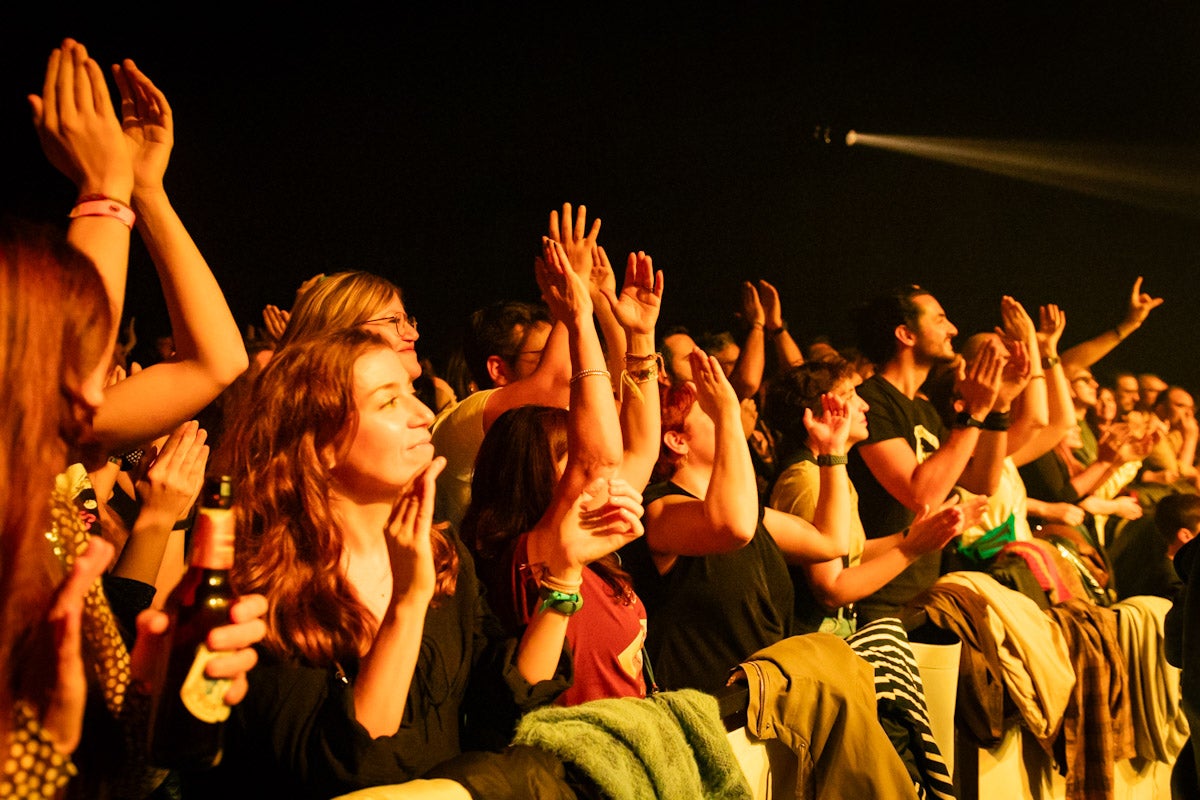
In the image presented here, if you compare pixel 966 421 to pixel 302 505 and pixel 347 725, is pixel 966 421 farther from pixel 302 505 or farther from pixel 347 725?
pixel 347 725

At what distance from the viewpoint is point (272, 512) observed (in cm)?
168

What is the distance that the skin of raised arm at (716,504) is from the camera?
2379 mm

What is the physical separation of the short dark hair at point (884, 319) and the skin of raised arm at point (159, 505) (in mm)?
2868

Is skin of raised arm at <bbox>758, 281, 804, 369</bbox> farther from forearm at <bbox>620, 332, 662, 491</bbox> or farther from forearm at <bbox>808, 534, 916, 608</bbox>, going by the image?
forearm at <bbox>620, 332, 662, 491</bbox>

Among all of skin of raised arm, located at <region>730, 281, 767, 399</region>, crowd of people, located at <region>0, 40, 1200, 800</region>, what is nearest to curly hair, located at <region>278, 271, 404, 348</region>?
crowd of people, located at <region>0, 40, 1200, 800</region>

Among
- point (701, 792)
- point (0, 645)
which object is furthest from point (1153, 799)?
point (0, 645)

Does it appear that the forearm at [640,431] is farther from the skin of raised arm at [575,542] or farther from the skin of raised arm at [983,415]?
the skin of raised arm at [983,415]

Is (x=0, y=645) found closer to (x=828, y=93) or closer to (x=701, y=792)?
(x=701, y=792)

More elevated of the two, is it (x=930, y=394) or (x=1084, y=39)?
(x=1084, y=39)

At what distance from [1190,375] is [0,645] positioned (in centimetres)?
882

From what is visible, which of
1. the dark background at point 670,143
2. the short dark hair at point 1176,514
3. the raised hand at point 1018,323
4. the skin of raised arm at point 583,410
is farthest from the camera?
the short dark hair at point 1176,514

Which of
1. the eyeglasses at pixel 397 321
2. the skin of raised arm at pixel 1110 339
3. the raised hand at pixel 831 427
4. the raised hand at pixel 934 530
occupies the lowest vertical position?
the skin of raised arm at pixel 1110 339

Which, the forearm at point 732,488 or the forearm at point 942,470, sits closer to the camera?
the forearm at point 732,488

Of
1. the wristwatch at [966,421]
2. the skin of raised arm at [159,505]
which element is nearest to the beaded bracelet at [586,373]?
the skin of raised arm at [159,505]
